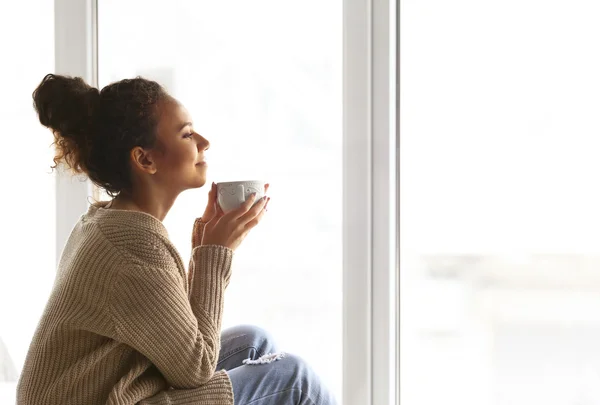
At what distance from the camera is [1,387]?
6.03ft

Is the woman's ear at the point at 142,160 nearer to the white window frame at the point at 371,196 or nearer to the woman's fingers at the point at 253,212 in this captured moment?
the woman's fingers at the point at 253,212

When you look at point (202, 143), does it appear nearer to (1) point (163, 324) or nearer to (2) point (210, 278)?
(2) point (210, 278)

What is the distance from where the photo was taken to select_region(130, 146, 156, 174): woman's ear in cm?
125

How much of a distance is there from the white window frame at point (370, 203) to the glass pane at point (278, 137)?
1.6 inches

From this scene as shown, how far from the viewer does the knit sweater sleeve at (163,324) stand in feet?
3.62

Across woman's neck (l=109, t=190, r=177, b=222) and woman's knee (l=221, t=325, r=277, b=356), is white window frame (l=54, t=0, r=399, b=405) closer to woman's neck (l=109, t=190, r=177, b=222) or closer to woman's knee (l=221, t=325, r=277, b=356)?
woman's knee (l=221, t=325, r=277, b=356)

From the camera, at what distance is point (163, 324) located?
1.11 m

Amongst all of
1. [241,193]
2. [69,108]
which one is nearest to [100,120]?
[69,108]

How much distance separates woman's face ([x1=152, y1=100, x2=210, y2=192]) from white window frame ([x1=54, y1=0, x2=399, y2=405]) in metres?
0.31
